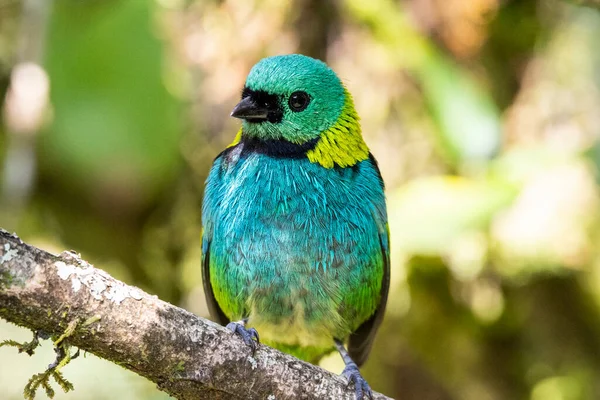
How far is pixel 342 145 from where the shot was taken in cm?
332

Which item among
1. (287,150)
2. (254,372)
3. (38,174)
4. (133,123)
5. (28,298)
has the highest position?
(38,174)

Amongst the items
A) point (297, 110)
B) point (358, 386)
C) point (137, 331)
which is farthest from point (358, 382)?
point (297, 110)

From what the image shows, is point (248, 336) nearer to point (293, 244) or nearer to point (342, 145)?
point (293, 244)

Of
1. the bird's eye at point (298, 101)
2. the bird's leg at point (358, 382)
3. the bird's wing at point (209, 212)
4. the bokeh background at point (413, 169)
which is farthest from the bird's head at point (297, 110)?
the bird's leg at point (358, 382)

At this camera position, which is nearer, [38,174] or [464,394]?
[38,174]

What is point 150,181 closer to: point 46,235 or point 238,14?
point 46,235

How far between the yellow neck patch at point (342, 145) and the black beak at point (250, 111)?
0.84 ft

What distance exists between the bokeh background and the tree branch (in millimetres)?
1557

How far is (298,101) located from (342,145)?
274 millimetres

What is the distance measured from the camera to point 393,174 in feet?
17.1

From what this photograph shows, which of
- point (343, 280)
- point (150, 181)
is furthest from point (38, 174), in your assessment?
point (343, 280)

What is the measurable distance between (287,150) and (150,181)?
3.65 feet

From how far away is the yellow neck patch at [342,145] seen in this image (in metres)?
3.26

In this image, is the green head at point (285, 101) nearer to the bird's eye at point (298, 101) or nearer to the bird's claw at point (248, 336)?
the bird's eye at point (298, 101)
